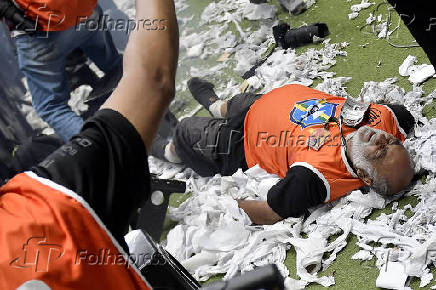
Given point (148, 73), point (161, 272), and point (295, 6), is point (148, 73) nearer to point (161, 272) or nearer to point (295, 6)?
point (161, 272)

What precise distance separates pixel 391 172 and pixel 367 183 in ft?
0.46

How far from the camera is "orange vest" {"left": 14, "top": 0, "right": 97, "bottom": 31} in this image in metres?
3.27

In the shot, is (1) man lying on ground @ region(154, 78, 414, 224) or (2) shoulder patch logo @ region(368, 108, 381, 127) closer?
(1) man lying on ground @ region(154, 78, 414, 224)

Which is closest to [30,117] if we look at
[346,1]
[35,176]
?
[346,1]

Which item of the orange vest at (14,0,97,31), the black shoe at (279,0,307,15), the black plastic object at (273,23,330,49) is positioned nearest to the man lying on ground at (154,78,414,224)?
the black plastic object at (273,23,330,49)

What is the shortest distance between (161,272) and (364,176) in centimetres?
163

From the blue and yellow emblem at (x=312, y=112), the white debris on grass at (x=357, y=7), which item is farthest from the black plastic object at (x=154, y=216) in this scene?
the white debris on grass at (x=357, y=7)

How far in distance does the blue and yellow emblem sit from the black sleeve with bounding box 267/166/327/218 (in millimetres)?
328

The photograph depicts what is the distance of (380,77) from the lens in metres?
3.58

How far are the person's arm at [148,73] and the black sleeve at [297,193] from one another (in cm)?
174

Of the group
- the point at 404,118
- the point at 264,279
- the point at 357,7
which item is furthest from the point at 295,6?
the point at 264,279

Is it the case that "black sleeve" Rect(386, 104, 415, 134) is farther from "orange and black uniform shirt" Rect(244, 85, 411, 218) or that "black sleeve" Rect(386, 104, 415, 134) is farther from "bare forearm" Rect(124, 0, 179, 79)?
"bare forearm" Rect(124, 0, 179, 79)

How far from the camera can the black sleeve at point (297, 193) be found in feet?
9.01

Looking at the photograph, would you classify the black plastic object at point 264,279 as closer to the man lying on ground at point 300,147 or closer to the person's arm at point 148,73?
the person's arm at point 148,73
